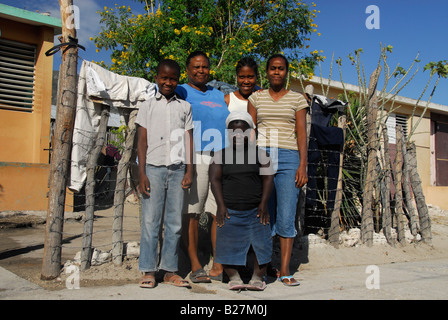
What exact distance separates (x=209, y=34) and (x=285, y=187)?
18.5 ft

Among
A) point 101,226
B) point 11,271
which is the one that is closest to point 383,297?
point 11,271

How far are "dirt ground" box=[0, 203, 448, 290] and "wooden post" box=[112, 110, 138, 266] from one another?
129 millimetres

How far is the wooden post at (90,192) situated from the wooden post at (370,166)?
3.53 meters

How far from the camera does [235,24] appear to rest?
9836mm

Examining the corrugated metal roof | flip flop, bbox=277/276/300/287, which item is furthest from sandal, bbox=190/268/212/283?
the corrugated metal roof

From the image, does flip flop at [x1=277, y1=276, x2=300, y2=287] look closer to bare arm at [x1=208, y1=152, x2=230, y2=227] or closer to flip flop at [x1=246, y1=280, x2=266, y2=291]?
flip flop at [x1=246, y1=280, x2=266, y2=291]

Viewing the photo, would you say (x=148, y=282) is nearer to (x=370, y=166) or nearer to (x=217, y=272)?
(x=217, y=272)

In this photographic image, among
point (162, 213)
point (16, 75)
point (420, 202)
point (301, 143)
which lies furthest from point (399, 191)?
point (16, 75)

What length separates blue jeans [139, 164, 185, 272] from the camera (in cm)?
355

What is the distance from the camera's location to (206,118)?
389cm

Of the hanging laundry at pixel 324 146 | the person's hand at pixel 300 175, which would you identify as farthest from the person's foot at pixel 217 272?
the hanging laundry at pixel 324 146

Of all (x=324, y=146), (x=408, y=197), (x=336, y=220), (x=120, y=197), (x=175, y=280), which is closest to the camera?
(x=175, y=280)
